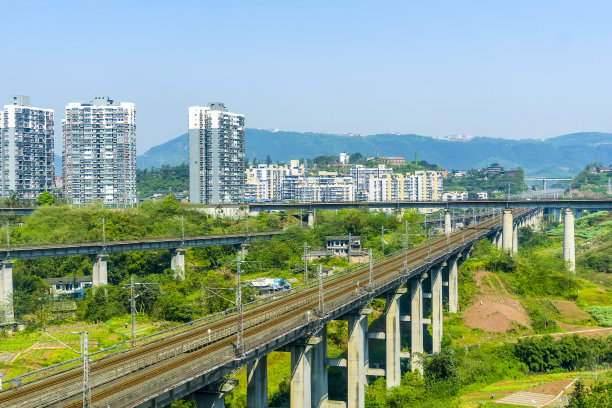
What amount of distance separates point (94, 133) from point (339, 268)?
8847 cm

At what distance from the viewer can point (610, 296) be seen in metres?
86.2

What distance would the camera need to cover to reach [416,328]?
6481 centimetres

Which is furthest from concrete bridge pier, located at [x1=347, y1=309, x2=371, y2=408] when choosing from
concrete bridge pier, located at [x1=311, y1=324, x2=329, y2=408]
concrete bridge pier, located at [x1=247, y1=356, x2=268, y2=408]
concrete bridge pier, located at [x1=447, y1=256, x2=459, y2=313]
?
concrete bridge pier, located at [x1=447, y1=256, x2=459, y2=313]

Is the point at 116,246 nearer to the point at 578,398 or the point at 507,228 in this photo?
the point at 578,398

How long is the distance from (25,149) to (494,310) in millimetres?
123926

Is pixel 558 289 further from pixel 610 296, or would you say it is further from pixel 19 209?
pixel 19 209

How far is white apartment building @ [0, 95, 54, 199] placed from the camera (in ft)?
517

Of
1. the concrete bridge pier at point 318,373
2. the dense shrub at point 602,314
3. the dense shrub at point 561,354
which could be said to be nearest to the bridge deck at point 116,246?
the concrete bridge pier at point 318,373

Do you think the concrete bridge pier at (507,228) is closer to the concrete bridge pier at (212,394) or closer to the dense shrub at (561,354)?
the dense shrub at (561,354)

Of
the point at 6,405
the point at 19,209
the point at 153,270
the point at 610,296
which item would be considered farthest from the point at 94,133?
the point at 6,405

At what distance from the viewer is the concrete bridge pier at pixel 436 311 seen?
69312 mm

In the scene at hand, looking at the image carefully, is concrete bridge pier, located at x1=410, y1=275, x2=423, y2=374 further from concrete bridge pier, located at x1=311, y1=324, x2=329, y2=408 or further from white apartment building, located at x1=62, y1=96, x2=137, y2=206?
white apartment building, located at x1=62, y1=96, x2=137, y2=206

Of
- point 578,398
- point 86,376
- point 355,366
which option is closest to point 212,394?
point 86,376

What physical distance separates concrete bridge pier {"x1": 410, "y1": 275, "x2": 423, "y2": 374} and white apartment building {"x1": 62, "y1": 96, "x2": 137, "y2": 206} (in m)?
107
